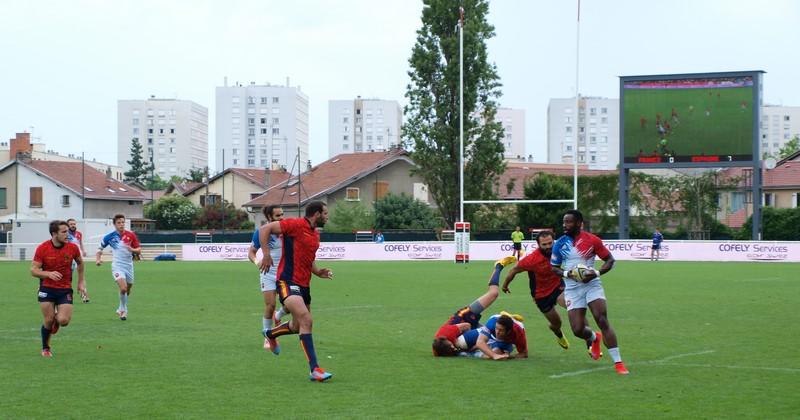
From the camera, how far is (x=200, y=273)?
128ft

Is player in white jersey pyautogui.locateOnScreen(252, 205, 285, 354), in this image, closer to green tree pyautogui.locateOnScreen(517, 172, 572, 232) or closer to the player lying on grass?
the player lying on grass

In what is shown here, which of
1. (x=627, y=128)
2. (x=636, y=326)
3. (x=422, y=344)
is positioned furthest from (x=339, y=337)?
(x=627, y=128)

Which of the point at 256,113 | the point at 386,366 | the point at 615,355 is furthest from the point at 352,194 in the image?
the point at 256,113

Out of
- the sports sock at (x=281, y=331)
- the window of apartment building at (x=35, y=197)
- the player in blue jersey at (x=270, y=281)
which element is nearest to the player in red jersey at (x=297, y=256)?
the sports sock at (x=281, y=331)

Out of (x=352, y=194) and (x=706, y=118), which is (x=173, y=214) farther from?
(x=706, y=118)

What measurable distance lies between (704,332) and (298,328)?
7652 mm

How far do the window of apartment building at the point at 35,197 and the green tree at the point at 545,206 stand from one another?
139 ft

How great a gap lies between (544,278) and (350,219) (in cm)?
5713

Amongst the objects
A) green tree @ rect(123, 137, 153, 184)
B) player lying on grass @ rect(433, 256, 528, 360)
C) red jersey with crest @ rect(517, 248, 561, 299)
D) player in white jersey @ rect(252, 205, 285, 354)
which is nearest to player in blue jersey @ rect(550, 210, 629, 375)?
red jersey with crest @ rect(517, 248, 561, 299)

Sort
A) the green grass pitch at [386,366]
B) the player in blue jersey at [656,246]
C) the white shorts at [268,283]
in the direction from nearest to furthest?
the green grass pitch at [386,366] → the white shorts at [268,283] → the player in blue jersey at [656,246]

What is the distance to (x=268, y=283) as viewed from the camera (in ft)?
49.8

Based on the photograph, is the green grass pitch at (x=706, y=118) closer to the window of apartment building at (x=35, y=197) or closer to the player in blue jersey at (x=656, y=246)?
the player in blue jersey at (x=656, y=246)

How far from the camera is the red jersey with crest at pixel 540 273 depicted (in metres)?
13.5

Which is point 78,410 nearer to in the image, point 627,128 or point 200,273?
point 200,273
